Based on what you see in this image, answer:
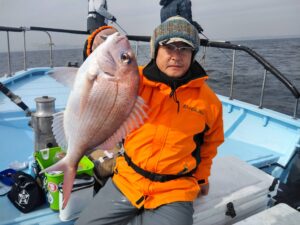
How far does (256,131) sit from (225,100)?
120cm

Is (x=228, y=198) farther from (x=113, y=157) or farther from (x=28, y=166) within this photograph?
(x=28, y=166)

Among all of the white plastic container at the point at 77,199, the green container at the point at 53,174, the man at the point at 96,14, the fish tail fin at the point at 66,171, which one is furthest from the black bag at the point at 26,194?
the man at the point at 96,14

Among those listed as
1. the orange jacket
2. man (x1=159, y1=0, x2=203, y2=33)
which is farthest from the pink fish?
man (x1=159, y1=0, x2=203, y2=33)

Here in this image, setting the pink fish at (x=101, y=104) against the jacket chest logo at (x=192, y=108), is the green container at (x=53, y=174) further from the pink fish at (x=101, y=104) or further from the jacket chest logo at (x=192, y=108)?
the jacket chest logo at (x=192, y=108)

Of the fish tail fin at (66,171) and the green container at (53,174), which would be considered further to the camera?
the green container at (53,174)

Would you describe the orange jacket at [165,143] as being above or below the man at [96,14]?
below

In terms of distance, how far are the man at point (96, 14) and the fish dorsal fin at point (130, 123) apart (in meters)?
5.23

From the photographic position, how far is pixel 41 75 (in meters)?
8.30

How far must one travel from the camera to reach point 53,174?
7.58 ft

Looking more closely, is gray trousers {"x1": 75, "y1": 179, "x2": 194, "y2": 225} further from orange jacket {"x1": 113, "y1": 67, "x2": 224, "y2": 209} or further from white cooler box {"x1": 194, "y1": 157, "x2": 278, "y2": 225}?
white cooler box {"x1": 194, "y1": 157, "x2": 278, "y2": 225}

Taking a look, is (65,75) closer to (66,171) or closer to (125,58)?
(125,58)

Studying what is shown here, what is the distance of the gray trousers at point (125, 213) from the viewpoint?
80.8 inches

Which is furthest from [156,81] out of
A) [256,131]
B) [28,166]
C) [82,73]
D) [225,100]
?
[225,100]

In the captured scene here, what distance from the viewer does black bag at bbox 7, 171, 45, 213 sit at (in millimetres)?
2424
